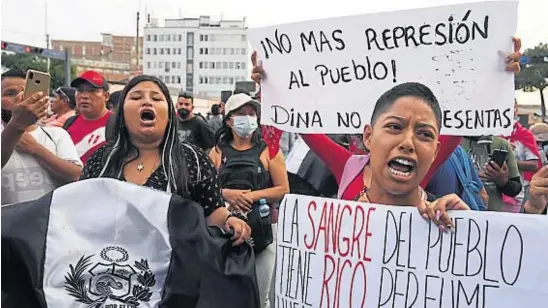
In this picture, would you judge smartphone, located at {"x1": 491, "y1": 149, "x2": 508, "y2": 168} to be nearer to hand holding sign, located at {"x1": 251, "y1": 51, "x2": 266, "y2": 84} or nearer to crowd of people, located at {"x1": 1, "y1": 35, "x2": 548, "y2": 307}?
crowd of people, located at {"x1": 1, "y1": 35, "x2": 548, "y2": 307}

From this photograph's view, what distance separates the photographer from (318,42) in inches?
113

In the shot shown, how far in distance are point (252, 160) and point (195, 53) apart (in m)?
91.4

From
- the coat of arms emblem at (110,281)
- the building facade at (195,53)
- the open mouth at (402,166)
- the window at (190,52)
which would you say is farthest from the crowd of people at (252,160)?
the window at (190,52)

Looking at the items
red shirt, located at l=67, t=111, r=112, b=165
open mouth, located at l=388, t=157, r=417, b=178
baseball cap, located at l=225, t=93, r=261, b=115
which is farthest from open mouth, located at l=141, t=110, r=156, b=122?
red shirt, located at l=67, t=111, r=112, b=165

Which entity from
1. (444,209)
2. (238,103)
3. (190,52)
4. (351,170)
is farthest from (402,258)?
(190,52)

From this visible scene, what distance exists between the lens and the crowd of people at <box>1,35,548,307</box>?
243cm

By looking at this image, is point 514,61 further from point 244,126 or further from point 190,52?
point 190,52

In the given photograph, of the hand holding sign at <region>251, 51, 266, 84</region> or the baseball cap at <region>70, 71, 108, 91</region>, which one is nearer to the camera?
the hand holding sign at <region>251, 51, 266, 84</region>

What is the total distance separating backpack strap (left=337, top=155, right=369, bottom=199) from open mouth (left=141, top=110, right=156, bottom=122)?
2.65ft

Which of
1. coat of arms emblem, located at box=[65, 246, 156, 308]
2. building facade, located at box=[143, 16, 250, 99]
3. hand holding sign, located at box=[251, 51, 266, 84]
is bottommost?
coat of arms emblem, located at box=[65, 246, 156, 308]

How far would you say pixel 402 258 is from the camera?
242 centimetres

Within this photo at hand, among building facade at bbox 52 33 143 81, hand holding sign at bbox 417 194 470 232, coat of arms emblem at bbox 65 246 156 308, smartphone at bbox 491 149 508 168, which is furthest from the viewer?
building facade at bbox 52 33 143 81

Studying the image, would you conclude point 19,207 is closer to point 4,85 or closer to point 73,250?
point 73,250

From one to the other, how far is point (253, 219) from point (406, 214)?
183cm
